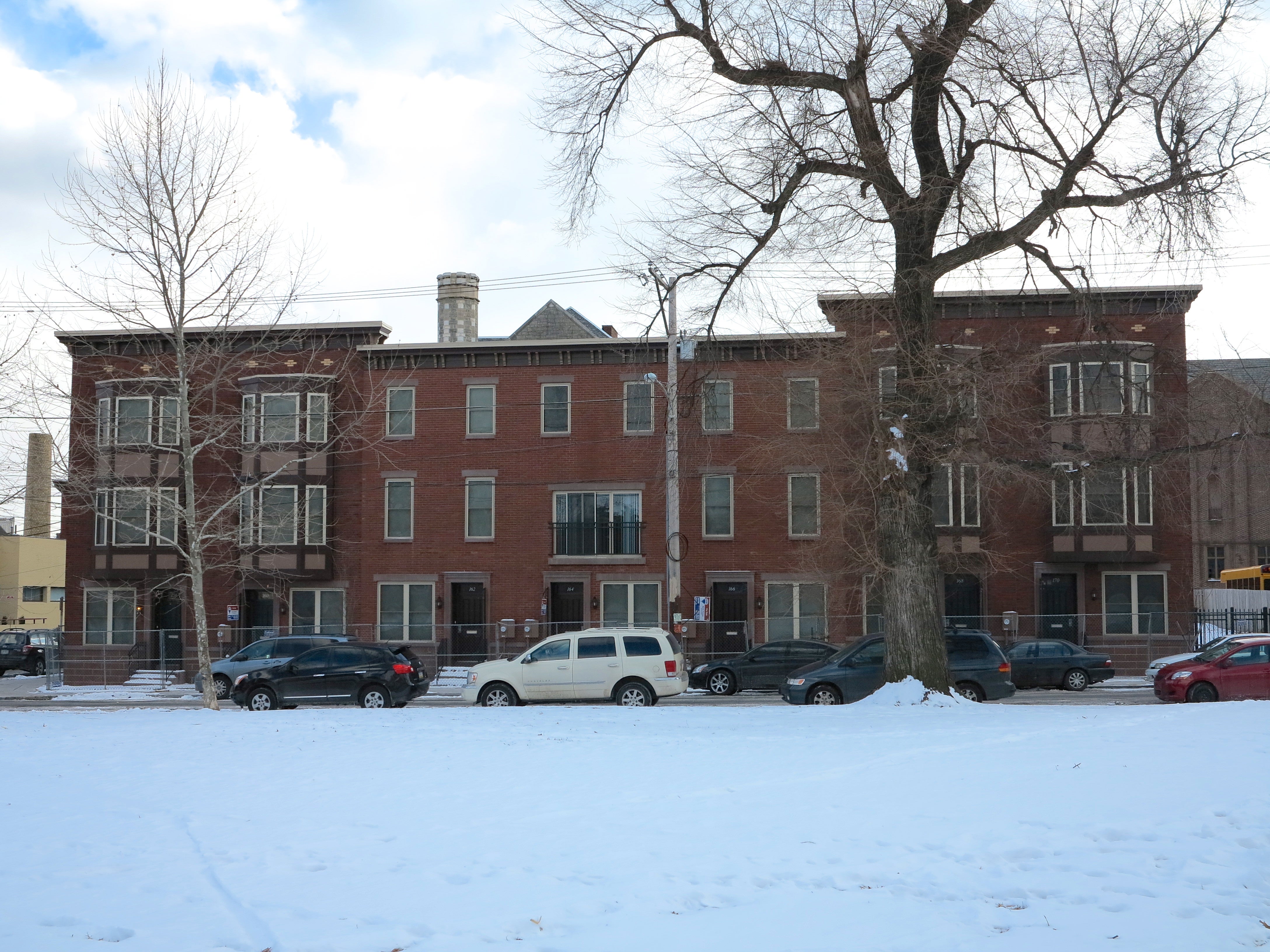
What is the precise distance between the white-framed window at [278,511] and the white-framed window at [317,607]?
172cm

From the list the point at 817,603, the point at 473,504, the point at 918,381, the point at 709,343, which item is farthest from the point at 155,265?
the point at 817,603

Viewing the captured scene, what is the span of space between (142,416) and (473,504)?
11.0 m

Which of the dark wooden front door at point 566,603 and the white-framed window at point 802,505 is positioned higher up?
the white-framed window at point 802,505

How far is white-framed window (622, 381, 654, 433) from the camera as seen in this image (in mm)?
34906

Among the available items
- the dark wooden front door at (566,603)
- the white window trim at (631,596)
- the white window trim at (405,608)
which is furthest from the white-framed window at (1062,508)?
the white window trim at (405,608)

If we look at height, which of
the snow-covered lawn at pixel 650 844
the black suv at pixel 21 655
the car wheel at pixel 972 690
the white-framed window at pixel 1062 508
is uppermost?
the white-framed window at pixel 1062 508

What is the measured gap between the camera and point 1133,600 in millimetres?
32875

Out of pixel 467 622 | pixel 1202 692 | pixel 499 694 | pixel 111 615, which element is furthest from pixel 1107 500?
pixel 111 615

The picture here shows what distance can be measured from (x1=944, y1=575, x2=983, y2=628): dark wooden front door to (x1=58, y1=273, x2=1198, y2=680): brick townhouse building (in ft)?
0.26

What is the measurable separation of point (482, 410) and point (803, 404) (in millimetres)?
13943

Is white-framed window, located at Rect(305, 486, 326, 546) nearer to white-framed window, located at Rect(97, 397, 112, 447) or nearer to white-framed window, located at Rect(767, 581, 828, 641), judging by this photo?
white-framed window, located at Rect(97, 397, 112, 447)

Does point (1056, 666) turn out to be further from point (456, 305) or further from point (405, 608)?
point (456, 305)

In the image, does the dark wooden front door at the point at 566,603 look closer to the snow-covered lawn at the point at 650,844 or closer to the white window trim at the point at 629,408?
the white window trim at the point at 629,408

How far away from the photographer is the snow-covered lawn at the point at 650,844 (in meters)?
6.14
